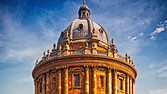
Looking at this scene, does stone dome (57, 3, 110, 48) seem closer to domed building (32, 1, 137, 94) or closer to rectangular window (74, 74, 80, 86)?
domed building (32, 1, 137, 94)

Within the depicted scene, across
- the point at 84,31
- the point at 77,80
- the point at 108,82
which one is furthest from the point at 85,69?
the point at 84,31

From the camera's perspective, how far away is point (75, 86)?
3706 centimetres

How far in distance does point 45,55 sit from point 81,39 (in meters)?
6.69

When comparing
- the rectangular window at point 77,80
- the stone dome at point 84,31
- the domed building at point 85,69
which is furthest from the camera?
the stone dome at point 84,31

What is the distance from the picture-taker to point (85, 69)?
37312 mm

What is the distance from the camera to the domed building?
122 feet

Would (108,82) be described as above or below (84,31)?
below

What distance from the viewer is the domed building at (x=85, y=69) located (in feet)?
122

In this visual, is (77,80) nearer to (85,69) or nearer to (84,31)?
(85,69)

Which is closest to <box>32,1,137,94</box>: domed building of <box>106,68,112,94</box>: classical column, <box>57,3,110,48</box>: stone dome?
<box>106,68,112,94</box>: classical column

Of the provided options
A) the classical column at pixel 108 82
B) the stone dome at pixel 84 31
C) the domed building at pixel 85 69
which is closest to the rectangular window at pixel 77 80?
the domed building at pixel 85 69

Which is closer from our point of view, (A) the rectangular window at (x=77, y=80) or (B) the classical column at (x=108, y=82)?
(B) the classical column at (x=108, y=82)

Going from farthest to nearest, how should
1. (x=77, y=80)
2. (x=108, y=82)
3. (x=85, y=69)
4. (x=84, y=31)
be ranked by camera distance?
(x=84, y=31), (x=108, y=82), (x=77, y=80), (x=85, y=69)

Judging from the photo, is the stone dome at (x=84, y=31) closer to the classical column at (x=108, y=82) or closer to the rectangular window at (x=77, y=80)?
the classical column at (x=108, y=82)
